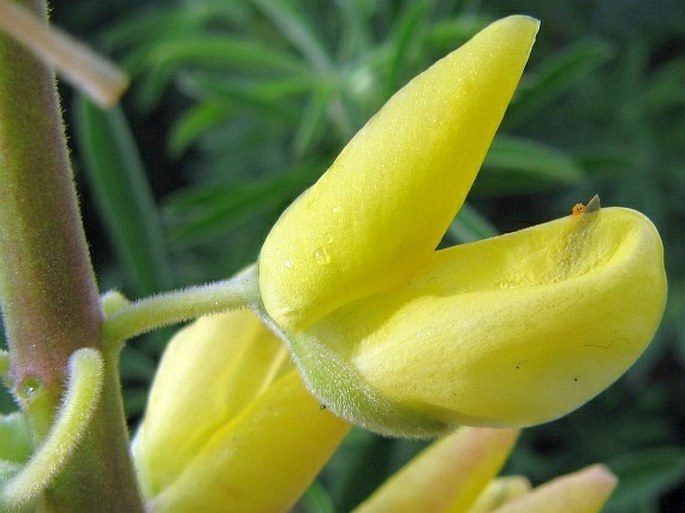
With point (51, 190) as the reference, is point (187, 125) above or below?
below

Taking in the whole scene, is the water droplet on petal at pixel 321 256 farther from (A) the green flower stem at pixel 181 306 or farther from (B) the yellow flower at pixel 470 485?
(B) the yellow flower at pixel 470 485

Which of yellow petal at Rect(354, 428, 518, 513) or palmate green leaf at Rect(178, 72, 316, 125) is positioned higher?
yellow petal at Rect(354, 428, 518, 513)

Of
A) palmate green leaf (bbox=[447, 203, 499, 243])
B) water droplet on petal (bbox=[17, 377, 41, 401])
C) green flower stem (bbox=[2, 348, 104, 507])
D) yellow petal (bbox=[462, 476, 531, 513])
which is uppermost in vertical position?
green flower stem (bbox=[2, 348, 104, 507])

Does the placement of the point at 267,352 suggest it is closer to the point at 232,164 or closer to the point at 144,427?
the point at 144,427

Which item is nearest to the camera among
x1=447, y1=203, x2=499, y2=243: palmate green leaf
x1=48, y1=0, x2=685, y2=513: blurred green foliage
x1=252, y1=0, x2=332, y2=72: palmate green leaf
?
x1=447, y1=203, x2=499, y2=243: palmate green leaf

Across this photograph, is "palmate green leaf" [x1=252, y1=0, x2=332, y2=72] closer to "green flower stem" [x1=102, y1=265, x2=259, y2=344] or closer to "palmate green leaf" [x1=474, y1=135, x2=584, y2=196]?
"palmate green leaf" [x1=474, y1=135, x2=584, y2=196]

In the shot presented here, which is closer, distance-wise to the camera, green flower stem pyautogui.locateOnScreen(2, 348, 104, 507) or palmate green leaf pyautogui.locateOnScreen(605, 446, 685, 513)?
green flower stem pyautogui.locateOnScreen(2, 348, 104, 507)

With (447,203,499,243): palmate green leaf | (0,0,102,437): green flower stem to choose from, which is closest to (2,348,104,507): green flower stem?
(0,0,102,437): green flower stem

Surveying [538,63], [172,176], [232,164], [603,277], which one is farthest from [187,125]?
A: [603,277]
